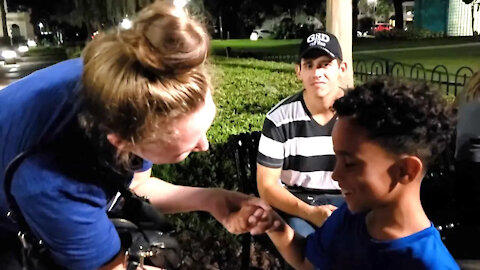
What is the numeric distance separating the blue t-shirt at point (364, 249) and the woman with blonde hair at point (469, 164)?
98 cm

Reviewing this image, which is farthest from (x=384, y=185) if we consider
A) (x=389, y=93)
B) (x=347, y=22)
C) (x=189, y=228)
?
(x=347, y=22)

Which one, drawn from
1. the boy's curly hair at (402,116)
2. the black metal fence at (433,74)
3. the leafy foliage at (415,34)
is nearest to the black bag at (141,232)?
the boy's curly hair at (402,116)

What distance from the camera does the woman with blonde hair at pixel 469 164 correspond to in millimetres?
3019

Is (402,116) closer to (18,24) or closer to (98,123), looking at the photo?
(98,123)

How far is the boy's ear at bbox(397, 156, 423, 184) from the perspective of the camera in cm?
179

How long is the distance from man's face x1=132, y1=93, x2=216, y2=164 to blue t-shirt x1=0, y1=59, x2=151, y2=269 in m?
0.15

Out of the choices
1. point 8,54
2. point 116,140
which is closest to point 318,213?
point 116,140

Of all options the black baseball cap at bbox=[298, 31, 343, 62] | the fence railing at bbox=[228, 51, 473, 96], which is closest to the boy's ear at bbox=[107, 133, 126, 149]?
the black baseball cap at bbox=[298, 31, 343, 62]

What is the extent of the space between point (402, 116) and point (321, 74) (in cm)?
157

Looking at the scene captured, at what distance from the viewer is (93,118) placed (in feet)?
4.76

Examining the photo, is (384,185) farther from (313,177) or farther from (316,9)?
(316,9)

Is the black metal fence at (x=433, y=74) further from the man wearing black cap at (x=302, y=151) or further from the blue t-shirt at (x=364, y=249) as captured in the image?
the blue t-shirt at (x=364, y=249)

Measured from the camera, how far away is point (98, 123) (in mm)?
1452

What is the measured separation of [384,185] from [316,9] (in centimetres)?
3707
